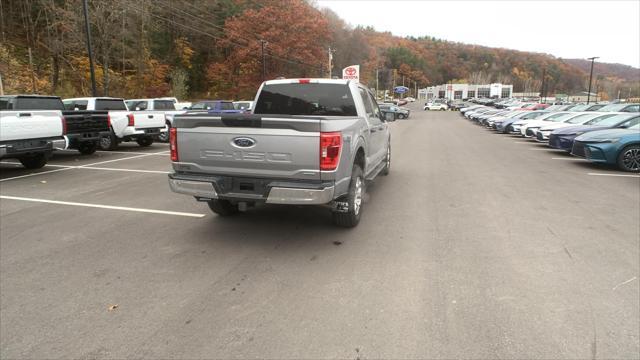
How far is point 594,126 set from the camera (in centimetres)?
1305

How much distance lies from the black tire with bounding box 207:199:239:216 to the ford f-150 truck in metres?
6.05

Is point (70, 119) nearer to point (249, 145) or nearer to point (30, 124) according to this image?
point (30, 124)

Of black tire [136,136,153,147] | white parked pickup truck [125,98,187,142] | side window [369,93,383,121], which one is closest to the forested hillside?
white parked pickup truck [125,98,187,142]

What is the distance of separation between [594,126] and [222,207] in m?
12.3

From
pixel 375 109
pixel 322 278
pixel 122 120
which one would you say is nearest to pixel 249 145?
pixel 322 278

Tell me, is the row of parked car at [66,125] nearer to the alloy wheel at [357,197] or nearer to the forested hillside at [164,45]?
the alloy wheel at [357,197]

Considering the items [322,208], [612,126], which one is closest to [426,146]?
[612,126]

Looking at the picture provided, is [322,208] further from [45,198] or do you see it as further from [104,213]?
[45,198]

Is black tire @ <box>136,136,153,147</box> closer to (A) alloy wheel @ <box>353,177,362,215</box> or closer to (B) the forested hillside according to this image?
(A) alloy wheel @ <box>353,177,362,215</box>

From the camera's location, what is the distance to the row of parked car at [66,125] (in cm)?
917

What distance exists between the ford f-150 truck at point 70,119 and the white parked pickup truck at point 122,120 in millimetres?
996

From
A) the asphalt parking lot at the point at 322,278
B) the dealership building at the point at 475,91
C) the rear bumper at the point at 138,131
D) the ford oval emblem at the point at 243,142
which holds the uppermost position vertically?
the dealership building at the point at 475,91

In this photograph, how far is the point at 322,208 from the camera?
22.3 feet

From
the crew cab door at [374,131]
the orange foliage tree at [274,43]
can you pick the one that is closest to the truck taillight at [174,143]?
the crew cab door at [374,131]
